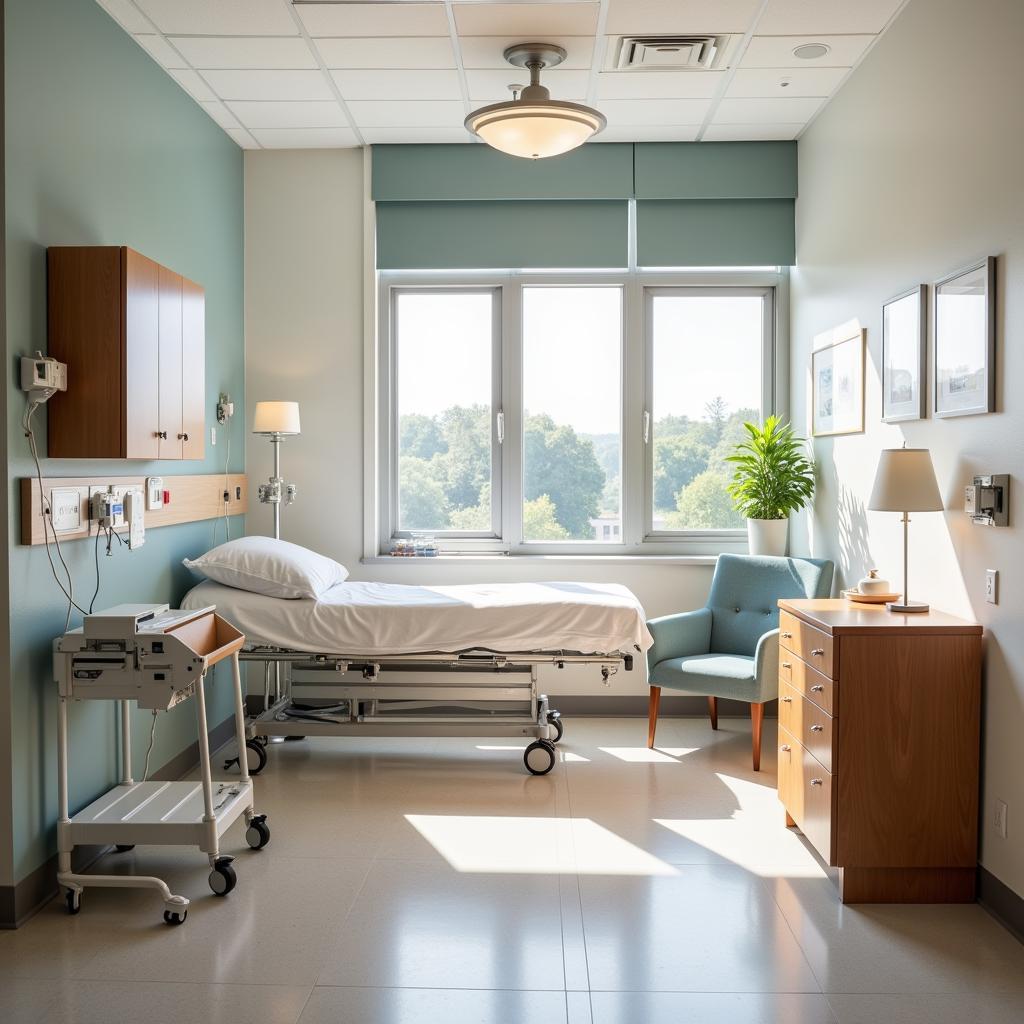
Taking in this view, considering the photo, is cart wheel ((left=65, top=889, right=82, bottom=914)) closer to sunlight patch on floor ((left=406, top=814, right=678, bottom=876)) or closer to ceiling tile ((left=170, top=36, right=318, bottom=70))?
sunlight patch on floor ((left=406, top=814, right=678, bottom=876))

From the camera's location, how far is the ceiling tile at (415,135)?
5.10 m

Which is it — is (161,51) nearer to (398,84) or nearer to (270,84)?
(270,84)

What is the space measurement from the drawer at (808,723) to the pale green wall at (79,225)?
2565 mm

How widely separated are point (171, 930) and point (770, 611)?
318 cm

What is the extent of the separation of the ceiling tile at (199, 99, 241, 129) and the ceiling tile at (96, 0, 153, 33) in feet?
2.69

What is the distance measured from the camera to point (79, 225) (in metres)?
3.39

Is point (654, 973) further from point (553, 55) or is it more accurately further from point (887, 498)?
point (553, 55)

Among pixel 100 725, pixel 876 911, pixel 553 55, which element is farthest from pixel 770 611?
pixel 100 725

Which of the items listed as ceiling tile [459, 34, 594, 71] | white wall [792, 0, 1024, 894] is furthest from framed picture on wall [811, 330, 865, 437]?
ceiling tile [459, 34, 594, 71]

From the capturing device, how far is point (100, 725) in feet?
11.5

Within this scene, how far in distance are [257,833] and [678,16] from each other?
348 centimetres

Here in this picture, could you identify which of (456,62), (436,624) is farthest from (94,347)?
(456,62)

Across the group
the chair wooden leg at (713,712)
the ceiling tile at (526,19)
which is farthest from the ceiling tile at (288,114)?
the chair wooden leg at (713,712)

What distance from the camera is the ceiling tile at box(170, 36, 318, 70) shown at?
3.93 m
